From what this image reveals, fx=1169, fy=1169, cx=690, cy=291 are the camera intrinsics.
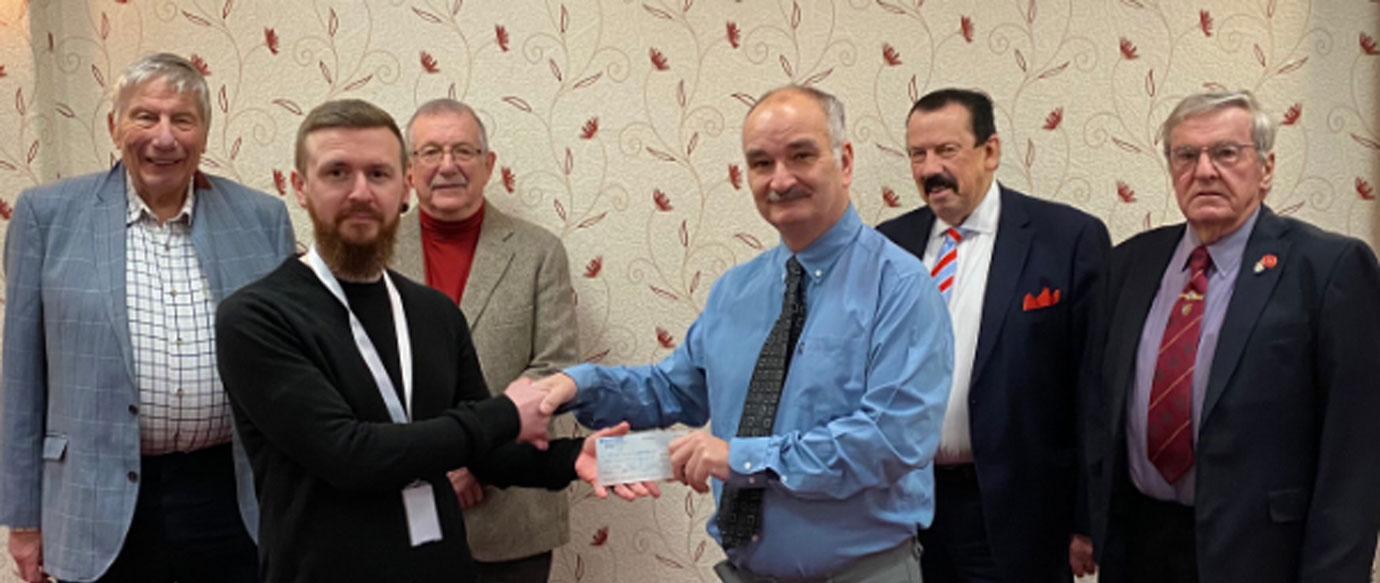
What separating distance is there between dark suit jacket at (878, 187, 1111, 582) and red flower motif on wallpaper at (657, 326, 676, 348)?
1.00 m

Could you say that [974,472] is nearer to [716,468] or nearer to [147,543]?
[716,468]

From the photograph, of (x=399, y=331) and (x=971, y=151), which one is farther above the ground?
(x=971, y=151)

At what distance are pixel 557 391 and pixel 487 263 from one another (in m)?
0.94

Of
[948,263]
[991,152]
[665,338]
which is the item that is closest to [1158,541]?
[948,263]

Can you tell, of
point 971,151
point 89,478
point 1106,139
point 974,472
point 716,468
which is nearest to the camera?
point 716,468

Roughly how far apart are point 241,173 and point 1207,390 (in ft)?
8.62

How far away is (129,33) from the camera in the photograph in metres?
3.38

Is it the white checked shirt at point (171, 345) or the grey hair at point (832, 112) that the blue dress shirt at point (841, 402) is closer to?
the grey hair at point (832, 112)

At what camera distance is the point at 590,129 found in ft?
11.0

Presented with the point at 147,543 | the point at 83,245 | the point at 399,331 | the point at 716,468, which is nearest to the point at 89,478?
the point at 147,543

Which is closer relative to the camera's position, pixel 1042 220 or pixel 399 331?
pixel 399 331

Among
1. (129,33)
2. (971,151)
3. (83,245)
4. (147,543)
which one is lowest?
(147,543)

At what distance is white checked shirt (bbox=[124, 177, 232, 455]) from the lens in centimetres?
230

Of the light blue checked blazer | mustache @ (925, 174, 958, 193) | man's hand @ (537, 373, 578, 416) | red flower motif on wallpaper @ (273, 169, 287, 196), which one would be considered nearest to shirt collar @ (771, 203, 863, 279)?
man's hand @ (537, 373, 578, 416)
